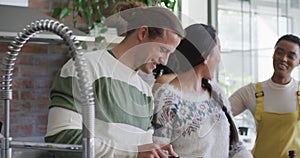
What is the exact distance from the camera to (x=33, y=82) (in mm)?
2477

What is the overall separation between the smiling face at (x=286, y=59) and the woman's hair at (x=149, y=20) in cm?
96

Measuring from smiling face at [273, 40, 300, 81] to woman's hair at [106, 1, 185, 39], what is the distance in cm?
96

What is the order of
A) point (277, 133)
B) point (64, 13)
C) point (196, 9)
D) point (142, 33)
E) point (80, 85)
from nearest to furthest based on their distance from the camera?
point (80, 85) → point (142, 33) → point (277, 133) → point (64, 13) → point (196, 9)

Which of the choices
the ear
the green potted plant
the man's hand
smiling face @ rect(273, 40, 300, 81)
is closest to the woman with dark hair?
the ear

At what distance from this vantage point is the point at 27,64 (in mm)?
2457

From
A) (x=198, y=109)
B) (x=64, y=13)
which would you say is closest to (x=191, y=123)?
(x=198, y=109)

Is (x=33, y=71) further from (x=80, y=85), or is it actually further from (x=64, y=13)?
(x=80, y=85)

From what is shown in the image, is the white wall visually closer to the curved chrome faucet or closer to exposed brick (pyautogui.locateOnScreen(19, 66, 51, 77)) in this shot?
exposed brick (pyautogui.locateOnScreen(19, 66, 51, 77))

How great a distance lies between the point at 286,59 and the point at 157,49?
40.2 inches

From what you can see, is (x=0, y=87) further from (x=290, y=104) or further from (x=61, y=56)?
(x=61, y=56)

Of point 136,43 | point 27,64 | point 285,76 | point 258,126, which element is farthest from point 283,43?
point 27,64

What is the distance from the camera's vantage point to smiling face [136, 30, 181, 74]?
3.41 feet

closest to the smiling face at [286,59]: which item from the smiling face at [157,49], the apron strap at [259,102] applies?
the apron strap at [259,102]

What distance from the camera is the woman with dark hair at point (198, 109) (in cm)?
138
